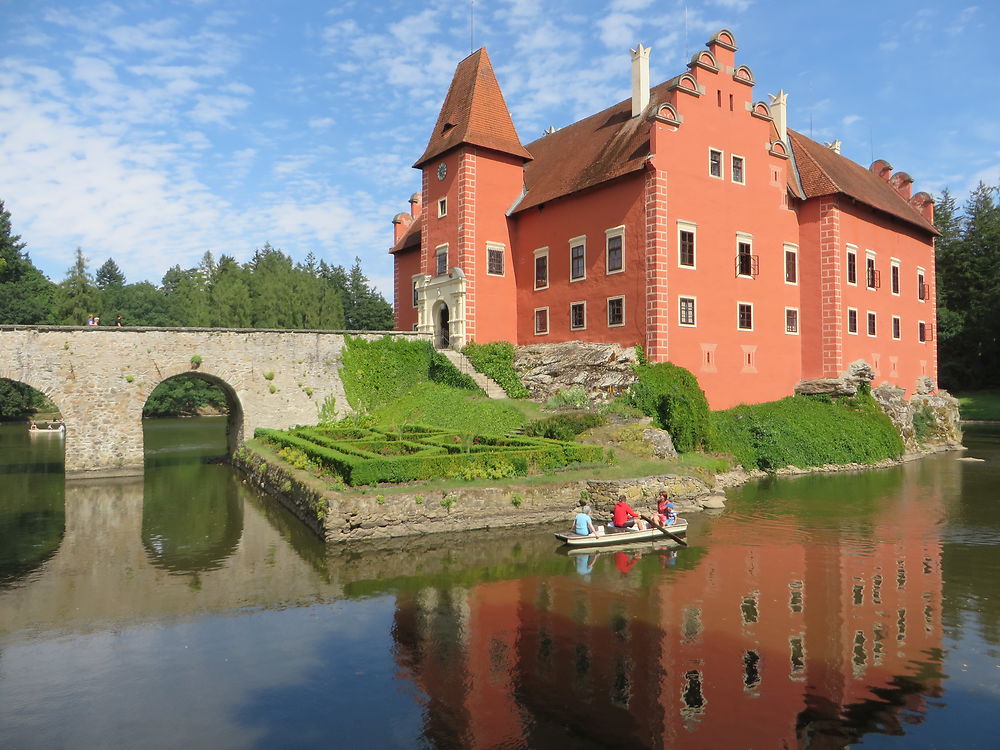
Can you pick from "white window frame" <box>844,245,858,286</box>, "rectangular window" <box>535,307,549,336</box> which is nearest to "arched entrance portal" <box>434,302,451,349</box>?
"rectangular window" <box>535,307,549,336</box>

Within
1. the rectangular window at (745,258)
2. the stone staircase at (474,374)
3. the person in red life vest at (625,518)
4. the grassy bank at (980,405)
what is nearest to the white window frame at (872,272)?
the rectangular window at (745,258)

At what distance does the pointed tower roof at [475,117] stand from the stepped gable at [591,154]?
2002 mm

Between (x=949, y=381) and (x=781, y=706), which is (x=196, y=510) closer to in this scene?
(x=781, y=706)

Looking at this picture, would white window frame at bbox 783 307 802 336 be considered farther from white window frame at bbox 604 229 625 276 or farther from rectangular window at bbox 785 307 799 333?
white window frame at bbox 604 229 625 276

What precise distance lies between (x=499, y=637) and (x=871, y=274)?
33159mm

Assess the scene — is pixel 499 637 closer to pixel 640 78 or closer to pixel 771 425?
pixel 771 425

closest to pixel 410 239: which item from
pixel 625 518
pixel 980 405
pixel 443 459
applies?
pixel 443 459

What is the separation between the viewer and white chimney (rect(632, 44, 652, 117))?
108 feet

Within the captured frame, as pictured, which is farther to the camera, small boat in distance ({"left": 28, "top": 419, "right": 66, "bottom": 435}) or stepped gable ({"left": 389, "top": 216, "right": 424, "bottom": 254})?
small boat in distance ({"left": 28, "top": 419, "right": 66, "bottom": 435})

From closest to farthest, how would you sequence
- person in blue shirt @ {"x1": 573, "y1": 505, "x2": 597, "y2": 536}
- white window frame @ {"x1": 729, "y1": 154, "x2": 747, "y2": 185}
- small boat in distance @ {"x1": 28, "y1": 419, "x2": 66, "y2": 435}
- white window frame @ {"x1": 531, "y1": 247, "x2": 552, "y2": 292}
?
1. person in blue shirt @ {"x1": 573, "y1": 505, "x2": 597, "y2": 536}
2. white window frame @ {"x1": 729, "y1": 154, "x2": 747, "y2": 185}
3. white window frame @ {"x1": 531, "y1": 247, "x2": 552, "y2": 292}
4. small boat in distance @ {"x1": 28, "y1": 419, "x2": 66, "y2": 435}

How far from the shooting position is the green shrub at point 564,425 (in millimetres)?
24109

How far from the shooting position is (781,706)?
8.45 metres

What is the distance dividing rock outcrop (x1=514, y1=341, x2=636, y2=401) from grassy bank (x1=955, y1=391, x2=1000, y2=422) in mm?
44372

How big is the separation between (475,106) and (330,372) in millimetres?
15494
